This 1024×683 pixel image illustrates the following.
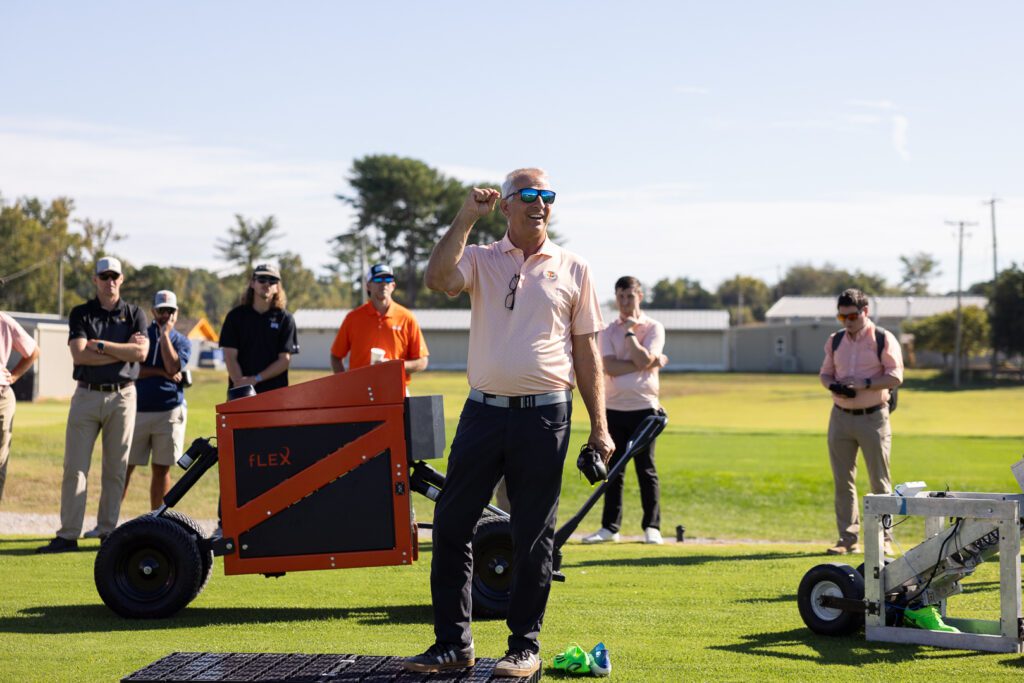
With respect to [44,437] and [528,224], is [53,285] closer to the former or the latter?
[44,437]

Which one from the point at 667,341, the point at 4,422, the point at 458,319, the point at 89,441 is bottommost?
the point at 667,341

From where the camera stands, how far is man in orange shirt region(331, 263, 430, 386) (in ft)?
31.1

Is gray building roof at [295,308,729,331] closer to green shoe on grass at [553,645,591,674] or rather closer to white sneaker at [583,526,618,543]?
white sneaker at [583,526,618,543]

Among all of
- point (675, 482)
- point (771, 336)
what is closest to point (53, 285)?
point (771, 336)

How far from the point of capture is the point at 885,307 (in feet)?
319

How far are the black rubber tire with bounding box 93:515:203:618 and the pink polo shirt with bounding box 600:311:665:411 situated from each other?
4.74 metres

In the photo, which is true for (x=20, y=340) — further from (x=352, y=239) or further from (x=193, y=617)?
(x=352, y=239)

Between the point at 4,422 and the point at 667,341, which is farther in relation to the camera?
the point at 667,341

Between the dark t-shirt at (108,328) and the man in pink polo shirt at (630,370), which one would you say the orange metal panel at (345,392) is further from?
the man in pink polo shirt at (630,370)

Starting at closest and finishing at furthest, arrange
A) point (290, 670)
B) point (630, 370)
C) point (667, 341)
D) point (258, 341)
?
1. point (290, 670)
2. point (258, 341)
3. point (630, 370)
4. point (667, 341)

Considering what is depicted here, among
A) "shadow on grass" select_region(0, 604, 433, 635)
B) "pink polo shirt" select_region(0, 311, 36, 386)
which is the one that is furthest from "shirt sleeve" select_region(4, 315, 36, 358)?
"shadow on grass" select_region(0, 604, 433, 635)

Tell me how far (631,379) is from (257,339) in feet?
11.1

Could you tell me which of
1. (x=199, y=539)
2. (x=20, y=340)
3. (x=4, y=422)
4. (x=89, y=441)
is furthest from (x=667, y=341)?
(x=199, y=539)

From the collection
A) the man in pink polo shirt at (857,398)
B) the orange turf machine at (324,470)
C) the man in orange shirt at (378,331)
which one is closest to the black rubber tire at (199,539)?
the orange turf machine at (324,470)
